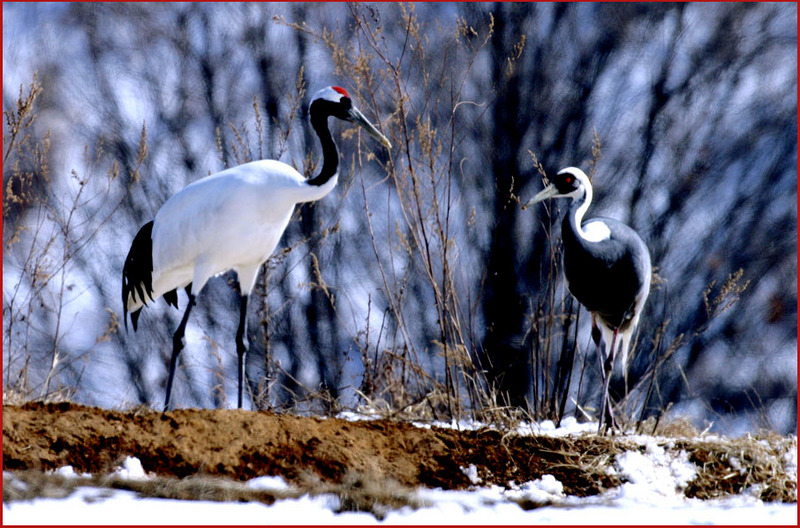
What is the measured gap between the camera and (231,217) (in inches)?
209

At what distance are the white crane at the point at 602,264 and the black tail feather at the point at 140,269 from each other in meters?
2.34

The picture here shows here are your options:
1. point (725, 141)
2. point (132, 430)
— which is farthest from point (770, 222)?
point (132, 430)

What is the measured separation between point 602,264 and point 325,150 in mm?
1710

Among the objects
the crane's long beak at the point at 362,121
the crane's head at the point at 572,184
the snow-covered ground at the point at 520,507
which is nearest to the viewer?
the snow-covered ground at the point at 520,507

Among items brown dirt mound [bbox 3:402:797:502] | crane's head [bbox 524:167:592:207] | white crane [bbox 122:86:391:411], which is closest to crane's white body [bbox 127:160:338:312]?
white crane [bbox 122:86:391:411]

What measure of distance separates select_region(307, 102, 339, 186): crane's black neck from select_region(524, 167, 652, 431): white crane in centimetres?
125

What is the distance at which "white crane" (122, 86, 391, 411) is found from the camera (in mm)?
5301

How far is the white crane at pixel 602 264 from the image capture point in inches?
221

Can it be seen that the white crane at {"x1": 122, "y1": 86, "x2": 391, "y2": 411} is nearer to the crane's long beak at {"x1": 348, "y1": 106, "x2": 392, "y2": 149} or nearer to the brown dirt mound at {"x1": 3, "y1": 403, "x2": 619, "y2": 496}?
the crane's long beak at {"x1": 348, "y1": 106, "x2": 392, "y2": 149}

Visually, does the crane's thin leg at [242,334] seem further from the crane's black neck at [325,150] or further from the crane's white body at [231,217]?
the crane's black neck at [325,150]

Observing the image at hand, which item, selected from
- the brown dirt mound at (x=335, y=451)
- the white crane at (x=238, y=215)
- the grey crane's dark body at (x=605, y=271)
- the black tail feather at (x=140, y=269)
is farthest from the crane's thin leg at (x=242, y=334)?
the grey crane's dark body at (x=605, y=271)

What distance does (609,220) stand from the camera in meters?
6.02

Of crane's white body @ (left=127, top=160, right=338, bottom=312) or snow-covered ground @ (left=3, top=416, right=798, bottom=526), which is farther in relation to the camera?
crane's white body @ (left=127, top=160, right=338, bottom=312)

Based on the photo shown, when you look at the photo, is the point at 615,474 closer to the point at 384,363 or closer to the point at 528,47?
the point at 384,363
